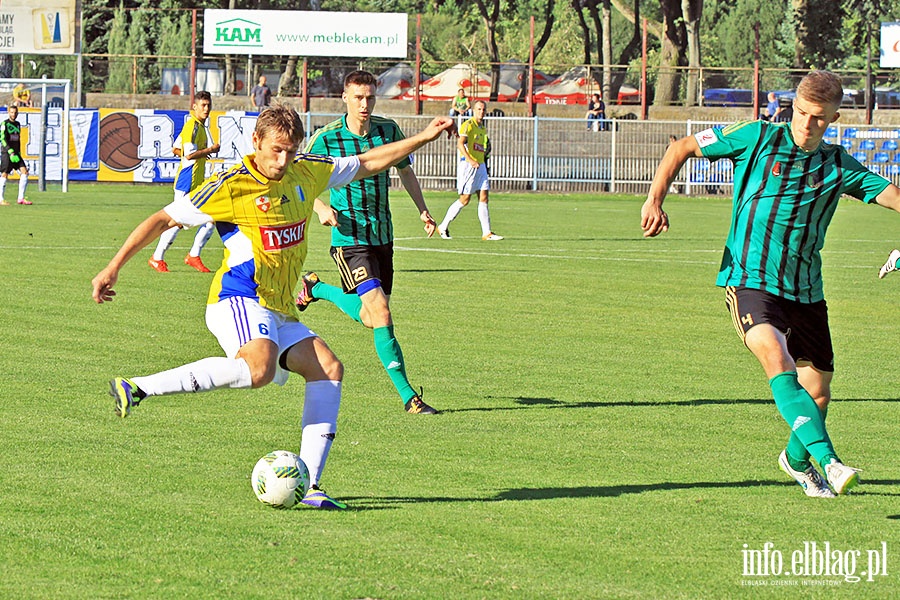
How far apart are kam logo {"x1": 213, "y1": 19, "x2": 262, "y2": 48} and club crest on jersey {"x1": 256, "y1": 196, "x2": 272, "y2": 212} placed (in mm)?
44899

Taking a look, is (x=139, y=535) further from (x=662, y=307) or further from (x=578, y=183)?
(x=578, y=183)

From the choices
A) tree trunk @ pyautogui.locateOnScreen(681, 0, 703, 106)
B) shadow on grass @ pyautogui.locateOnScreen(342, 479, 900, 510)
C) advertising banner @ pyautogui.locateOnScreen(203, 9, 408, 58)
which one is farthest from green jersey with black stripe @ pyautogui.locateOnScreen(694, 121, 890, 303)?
tree trunk @ pyautogui.locateOnScreen(681, 0, 703, 106)

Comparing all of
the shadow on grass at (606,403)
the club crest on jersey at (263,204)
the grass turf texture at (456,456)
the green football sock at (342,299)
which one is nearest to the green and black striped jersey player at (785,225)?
the grass turf texture at (456,456)

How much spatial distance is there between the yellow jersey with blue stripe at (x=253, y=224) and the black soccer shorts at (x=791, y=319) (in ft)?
7.13

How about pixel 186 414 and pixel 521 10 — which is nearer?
pixel 186 414

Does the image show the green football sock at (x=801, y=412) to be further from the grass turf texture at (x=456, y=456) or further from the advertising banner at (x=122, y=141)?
the advertising banner at (x=122, y=141)

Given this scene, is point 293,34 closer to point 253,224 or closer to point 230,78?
point 230,78

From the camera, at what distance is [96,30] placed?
72.4 metres

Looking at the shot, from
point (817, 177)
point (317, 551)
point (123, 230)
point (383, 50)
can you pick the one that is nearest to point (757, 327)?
point (817, 177)

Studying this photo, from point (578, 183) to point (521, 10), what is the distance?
80467 mm

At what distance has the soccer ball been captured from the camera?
6484mm

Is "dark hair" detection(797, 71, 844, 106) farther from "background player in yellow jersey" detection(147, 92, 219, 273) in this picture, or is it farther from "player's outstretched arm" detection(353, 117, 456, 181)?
"background player in yellow jersey" detection(147, 92, 219, 273)

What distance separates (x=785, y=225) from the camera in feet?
23.2

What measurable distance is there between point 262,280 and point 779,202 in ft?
8.35
